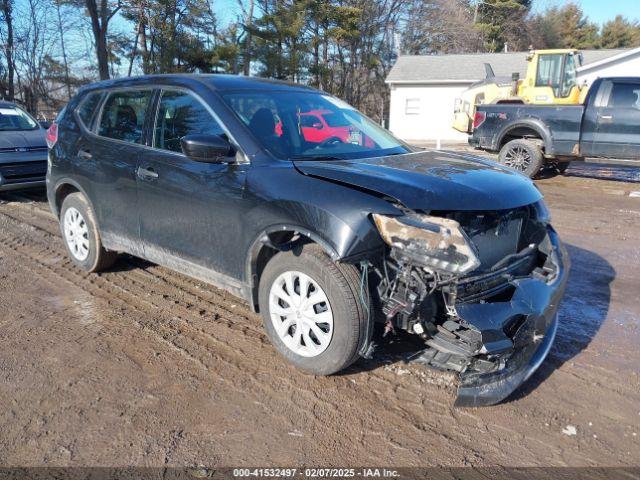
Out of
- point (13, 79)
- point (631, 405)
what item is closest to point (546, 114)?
point (631, 405)

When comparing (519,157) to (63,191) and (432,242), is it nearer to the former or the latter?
(63,191)

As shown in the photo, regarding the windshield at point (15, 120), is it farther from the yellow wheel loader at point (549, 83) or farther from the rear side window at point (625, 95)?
the rear side window at point (625, 95)

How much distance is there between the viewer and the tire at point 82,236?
4.84 m

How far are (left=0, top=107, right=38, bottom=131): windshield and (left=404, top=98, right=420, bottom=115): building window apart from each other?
23.7 metres

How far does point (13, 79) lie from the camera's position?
1145 inches

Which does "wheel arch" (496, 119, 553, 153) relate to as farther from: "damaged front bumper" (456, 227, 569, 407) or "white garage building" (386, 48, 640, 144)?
"white garage building" (386, 48, 640, 144)

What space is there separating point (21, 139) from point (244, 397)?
801cm

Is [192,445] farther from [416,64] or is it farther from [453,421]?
[416,64]

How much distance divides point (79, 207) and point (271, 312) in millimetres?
2745

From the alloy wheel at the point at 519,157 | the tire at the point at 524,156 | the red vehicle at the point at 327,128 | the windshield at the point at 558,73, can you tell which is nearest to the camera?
the red vehicle at the point at 327,128

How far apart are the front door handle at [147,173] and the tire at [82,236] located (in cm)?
103

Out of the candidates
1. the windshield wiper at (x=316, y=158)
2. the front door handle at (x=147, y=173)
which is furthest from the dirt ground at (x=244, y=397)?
the windshield wiper at (x=316, y=158)

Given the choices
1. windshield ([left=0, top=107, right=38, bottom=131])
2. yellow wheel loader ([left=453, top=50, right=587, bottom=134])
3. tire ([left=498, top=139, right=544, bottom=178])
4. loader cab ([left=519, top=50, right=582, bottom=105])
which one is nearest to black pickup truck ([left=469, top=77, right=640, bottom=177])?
tire ([left=498, top=139, right=544, bottom=178])

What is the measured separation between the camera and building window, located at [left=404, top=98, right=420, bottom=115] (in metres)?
29.8
